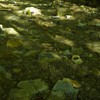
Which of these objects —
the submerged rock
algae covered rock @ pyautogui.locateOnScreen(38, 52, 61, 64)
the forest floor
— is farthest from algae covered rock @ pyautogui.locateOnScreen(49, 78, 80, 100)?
the submerged rock

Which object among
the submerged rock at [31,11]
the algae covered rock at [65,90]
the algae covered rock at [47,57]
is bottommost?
the algae covered rock at [65,90]

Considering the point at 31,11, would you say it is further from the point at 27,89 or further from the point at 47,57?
the point at 27,89

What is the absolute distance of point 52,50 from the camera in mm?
3346

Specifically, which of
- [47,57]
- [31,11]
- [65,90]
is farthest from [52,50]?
[31,11]

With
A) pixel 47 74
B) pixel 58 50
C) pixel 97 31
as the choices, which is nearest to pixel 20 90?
pixel 47 74

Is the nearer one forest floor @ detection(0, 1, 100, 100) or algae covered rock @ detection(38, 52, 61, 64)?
forest floor @ detection(0, 1, 100, 100)

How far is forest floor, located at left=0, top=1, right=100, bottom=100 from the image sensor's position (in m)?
2.72

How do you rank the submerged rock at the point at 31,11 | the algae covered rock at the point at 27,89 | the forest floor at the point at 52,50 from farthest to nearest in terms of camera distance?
the submerged rock at the point at 31,11 < the forest floor at the point at 52,50 < the algae covered rock at the point at 27,89

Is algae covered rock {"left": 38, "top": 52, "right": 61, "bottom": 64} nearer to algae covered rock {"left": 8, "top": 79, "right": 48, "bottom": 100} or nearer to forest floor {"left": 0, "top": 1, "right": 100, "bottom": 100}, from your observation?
forest floor {"left": 0, "top": 1, "right": 100, "bottom": 100}

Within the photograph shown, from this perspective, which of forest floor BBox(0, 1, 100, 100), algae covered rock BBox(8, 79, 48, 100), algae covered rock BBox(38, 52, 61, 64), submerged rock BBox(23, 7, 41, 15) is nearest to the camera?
algae covered rock BBox(8, 79, 48, 100)

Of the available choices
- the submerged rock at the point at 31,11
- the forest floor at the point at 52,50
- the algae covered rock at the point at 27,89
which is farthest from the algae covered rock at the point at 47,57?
the submerged rock at the point at 31,11

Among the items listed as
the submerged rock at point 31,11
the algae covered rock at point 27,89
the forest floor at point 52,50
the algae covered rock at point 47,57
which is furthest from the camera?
the submerged rock at point 31,11

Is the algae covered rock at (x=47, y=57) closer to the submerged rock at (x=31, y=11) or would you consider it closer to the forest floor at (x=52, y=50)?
the forest floor at (x=52, y=50)

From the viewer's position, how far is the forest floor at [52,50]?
2.72 metres
